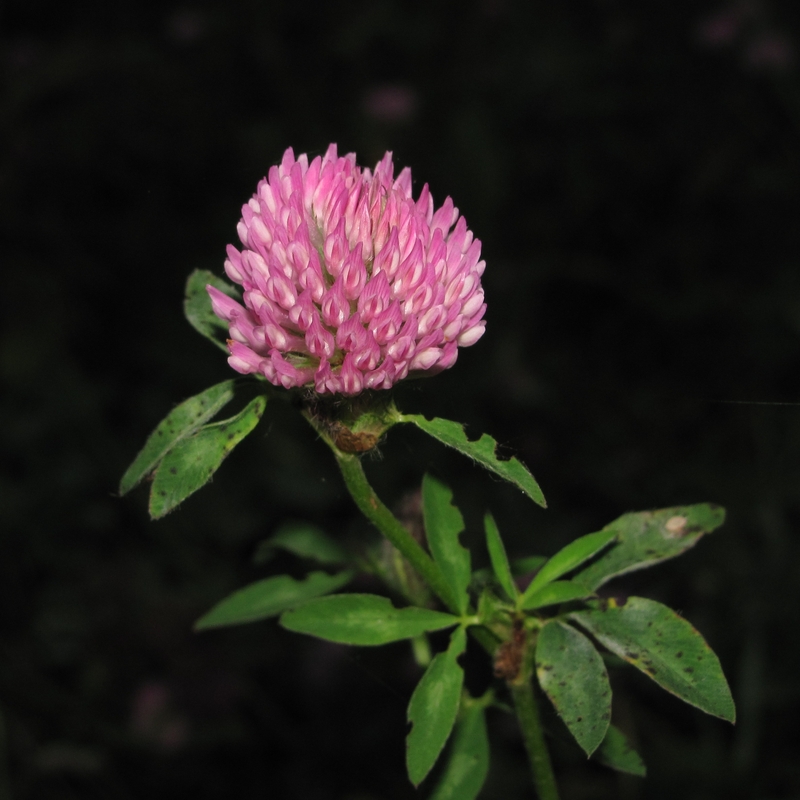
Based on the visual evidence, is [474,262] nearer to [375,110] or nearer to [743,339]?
[743,339]

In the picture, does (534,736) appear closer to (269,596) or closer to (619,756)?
(619,756)

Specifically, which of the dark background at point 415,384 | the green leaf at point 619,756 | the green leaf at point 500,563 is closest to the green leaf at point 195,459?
the green leaf at point 500,563

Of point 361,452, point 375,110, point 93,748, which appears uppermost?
point 375,110

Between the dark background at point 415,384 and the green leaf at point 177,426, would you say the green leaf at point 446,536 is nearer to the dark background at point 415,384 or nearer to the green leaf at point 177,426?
the green leaf at point 177,426

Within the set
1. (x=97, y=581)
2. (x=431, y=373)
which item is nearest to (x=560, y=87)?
(x=97, y=581)

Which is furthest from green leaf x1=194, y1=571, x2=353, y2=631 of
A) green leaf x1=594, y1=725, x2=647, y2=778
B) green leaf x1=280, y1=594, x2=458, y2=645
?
green leaf x1=594, y1=725, x2=647, y2=778

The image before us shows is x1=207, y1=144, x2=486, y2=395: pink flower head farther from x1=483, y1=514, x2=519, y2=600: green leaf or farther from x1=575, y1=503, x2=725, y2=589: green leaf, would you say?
x1=575, y1=503, x2=725, y2=589: green leaf

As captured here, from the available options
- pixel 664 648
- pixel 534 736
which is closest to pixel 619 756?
pixel 534 736
